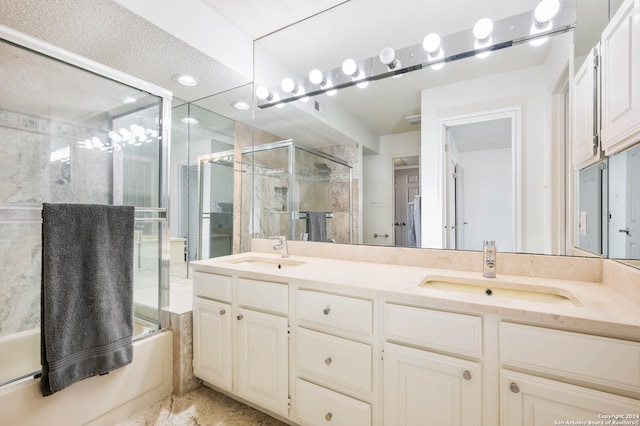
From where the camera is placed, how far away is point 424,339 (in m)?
1.06

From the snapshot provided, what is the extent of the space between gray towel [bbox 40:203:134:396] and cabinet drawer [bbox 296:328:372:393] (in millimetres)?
1006

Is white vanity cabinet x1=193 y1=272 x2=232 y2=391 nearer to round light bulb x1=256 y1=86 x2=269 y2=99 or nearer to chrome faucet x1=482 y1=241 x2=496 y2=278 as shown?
chrome faucet x1=482 y1=241 x2=496 y2=278

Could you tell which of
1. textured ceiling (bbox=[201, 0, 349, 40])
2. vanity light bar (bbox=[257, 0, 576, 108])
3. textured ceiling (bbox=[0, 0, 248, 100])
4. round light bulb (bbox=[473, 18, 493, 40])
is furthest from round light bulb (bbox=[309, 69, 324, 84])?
round light bulb (bbox=[473, 18, 493, 40])

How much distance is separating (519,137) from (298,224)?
4.87 ft

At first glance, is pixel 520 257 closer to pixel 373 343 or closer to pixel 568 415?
pixel 568 415

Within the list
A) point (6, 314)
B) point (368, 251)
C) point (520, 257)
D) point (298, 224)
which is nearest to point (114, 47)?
point (298, 224)

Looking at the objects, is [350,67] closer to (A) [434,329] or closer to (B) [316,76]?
(B) [316,76]

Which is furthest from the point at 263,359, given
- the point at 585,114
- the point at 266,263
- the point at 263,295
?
the point at 585,114

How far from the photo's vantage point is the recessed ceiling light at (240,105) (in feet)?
8.09

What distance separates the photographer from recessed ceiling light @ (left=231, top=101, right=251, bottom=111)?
247 cm

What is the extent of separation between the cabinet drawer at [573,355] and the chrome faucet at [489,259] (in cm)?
46

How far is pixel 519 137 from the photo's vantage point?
145 cm

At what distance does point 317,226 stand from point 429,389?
1.25 m

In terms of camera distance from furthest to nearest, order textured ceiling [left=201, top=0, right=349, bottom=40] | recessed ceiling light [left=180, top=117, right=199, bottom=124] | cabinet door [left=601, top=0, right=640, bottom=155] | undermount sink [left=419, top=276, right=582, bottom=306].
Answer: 1. recessed ceiling light [left=180, top=117, right=199, bottom=124]
2. textured ceiling [left=201, top=0, right=349, bottom=40]
3. undermount sink [left=419, top=276, right=582, bottom=306]
4. cabinet door [left=601, top=0, right=640, bottom=155]
